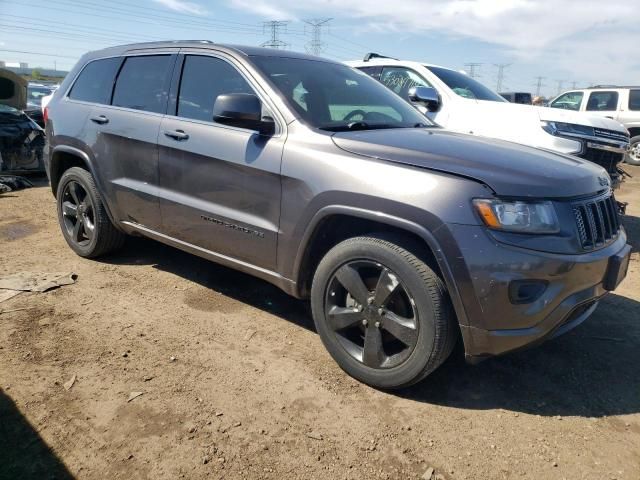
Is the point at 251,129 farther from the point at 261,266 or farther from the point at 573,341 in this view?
the point at 573,341

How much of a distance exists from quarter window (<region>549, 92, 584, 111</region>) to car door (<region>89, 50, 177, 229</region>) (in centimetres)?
1303

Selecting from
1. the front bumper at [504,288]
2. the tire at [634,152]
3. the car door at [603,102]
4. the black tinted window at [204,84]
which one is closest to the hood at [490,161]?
the front bumper at [504,288]

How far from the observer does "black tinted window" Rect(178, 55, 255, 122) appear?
3.46m

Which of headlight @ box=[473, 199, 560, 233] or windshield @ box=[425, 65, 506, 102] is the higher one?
windshield @ box=[425, 65, 506, 102]

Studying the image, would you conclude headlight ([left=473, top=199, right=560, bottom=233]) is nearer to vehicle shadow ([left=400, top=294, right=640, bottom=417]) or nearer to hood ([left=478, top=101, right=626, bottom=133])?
vehicle shadow ([left=400, top=294, right=640, bottom=417])

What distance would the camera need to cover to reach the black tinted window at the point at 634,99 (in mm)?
13485

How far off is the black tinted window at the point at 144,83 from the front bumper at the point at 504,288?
2521mm

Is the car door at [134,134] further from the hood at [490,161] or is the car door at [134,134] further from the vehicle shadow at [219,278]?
the hood at [490,161]

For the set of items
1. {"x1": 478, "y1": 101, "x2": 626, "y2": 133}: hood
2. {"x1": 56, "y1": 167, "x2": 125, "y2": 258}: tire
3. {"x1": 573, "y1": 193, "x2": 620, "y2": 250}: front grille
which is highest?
{"x1": 478, "y1": 101, "x2": 626, "y2": 133}: hood

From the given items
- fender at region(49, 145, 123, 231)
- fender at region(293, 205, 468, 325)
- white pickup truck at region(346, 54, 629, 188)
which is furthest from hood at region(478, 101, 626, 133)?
fender at region(49, 145, 123, 231)

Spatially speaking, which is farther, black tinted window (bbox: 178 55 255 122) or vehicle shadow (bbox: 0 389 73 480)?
black tinted window (bbox: 178 55 255 122)

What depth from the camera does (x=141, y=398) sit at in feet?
8.92

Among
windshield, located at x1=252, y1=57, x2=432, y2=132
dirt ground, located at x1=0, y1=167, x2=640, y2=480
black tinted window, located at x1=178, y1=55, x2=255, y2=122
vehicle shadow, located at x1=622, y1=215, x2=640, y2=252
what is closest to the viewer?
dirt ground, located at x1=0, y1=167, x2=640, y2=480

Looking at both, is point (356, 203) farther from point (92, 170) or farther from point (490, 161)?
point (92, 170)
